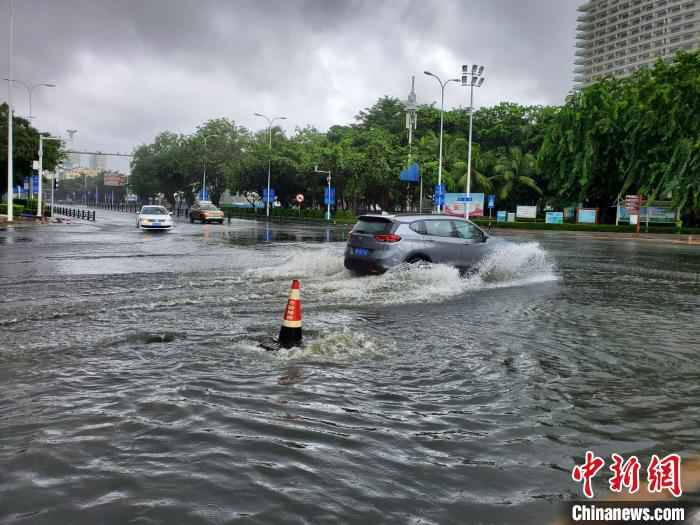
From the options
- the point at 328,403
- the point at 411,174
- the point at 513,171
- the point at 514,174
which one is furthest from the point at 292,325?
the point at 513,171

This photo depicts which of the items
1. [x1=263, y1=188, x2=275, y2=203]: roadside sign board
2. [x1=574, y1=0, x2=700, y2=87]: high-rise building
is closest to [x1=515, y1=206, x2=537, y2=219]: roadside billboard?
[x1=263, y1=188, x2=275, y2=203]: roadside sign board

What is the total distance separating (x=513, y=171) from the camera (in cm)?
6562

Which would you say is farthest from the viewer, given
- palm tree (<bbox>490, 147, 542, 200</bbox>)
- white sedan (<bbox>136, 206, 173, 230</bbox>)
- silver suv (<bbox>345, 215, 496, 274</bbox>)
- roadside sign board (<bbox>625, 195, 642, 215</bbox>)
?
palm tree (<bbox>490, 147, 542, 200</bbox>)

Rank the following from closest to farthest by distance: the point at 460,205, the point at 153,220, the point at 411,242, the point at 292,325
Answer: the point at 292,325, the point at 411,242, the point at 153,220, the point at 460,205

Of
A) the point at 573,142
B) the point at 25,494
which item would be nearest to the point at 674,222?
the point at 573,142

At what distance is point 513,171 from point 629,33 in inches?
4941

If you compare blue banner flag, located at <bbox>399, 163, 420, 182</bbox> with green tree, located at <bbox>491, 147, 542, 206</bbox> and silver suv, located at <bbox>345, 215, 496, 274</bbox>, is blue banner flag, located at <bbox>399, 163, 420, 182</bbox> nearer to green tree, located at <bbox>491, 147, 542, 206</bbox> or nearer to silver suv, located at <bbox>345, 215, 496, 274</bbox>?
green tree, located at <bbox>491, 147, 542, 206</bbox>

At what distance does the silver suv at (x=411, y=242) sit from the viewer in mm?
12883

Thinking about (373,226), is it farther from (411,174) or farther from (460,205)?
(411,174)

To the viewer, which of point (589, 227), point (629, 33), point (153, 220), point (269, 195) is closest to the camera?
point (153, 220)

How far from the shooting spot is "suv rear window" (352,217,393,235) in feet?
42.9

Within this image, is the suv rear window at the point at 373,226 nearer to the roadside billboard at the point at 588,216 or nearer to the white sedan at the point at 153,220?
the white sedan at the point at 153,220

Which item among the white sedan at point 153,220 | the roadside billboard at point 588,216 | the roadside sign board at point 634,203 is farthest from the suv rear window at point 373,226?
the roadside billboard at point 588,216

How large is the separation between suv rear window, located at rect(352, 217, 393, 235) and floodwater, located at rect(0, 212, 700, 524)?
7.15ft
